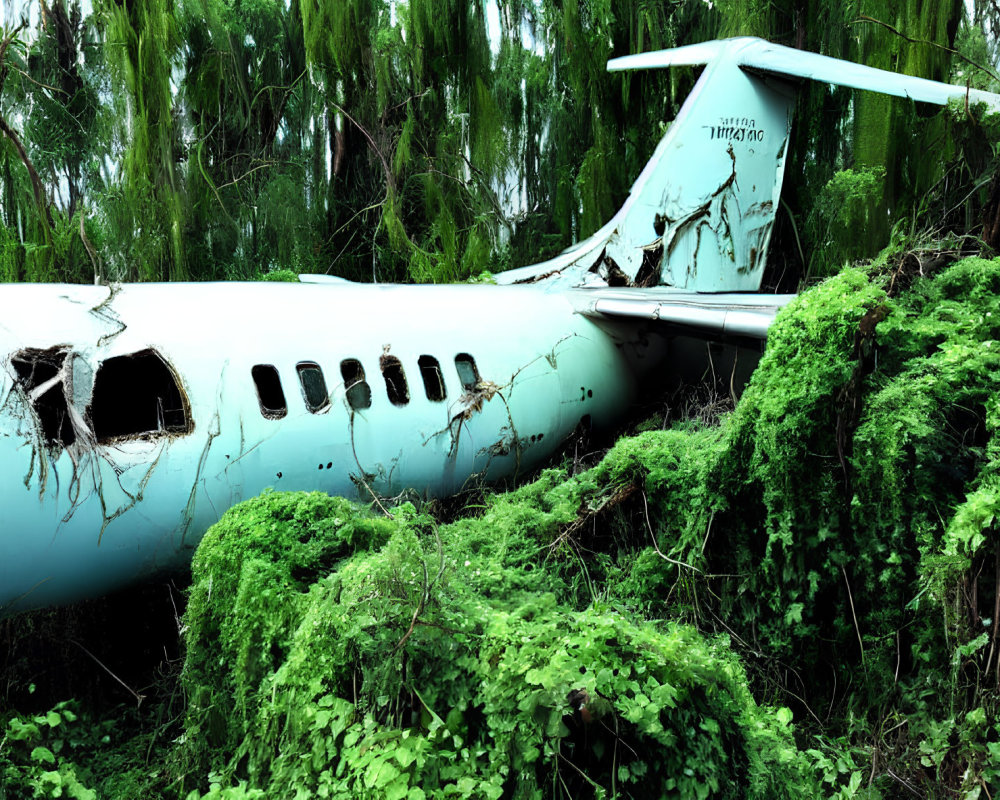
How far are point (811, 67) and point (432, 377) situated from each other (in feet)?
19.7

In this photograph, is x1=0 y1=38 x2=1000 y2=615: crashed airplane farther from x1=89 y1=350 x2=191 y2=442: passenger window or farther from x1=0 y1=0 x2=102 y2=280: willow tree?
x1=0 y1=0 x2=102 y2=280: willow tree

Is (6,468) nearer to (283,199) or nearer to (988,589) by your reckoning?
(988,589)

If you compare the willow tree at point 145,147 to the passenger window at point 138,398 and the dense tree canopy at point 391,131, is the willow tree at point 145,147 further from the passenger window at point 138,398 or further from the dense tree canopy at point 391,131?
the passenger window at point 138,398

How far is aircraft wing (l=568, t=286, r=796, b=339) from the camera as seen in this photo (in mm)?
7953

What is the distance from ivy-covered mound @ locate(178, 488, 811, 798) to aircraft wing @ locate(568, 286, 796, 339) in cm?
384

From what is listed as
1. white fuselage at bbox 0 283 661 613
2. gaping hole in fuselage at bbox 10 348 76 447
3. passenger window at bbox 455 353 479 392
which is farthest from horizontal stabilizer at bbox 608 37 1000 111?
gaping hole in fuselage at bbox 10 348 76 447

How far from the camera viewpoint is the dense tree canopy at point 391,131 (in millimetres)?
11305

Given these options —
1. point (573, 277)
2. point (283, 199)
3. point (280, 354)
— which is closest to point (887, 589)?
point (280, 354)

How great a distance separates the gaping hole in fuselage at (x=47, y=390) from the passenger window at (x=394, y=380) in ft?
9.01

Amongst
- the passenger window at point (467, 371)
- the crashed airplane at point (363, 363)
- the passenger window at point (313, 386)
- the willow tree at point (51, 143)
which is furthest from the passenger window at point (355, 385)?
the willow tree at point (51, 143)

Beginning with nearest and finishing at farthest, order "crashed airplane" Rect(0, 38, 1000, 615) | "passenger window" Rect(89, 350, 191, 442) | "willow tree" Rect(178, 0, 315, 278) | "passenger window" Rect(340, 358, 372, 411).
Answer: "crashed airplane" Rect(0, 38, 1000, 615) → "passenger window" Rect(89, 350, 191, 442) → "passenger window" Rect(340, 358, 372, 411) → "willow tree" Rect(178, 0, 315, 278)

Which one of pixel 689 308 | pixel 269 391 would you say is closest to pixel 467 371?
pixel 269 391

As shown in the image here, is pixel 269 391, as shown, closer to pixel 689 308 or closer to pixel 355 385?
pixel 355 385

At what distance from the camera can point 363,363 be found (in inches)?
298
